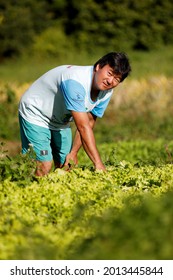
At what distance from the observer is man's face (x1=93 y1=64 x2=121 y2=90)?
8.02m

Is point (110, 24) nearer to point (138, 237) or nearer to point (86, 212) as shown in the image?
point (86, 212)

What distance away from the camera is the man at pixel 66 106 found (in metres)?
7.95

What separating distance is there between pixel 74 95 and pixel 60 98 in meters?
0.70

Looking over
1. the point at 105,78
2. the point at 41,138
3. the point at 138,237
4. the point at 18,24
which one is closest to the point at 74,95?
the point at 105,78

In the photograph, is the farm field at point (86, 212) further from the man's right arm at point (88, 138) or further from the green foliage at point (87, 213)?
the man's right arm at point (88, 138)

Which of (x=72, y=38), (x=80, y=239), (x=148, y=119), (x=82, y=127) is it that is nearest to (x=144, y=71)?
(x=148, y=119)

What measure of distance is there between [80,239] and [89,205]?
3.26ft

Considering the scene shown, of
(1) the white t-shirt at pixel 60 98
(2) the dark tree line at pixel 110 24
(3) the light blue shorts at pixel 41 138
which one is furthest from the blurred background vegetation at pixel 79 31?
(1) the white t-shirt at pixel 60 98

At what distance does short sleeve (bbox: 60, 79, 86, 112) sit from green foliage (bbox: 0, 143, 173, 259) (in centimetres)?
62

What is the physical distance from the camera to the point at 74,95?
8.00m

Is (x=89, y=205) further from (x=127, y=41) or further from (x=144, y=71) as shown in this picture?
(x=127, y=41)

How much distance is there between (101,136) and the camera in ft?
68.6

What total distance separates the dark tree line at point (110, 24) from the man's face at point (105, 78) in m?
42.7
